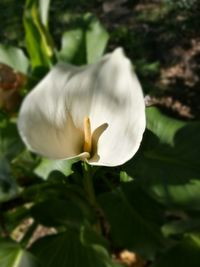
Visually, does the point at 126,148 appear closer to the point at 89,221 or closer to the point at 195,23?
the point at 89,221

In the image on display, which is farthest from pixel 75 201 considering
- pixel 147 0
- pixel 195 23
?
pixel 147 0

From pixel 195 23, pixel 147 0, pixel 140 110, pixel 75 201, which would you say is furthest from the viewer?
pixel 147 0

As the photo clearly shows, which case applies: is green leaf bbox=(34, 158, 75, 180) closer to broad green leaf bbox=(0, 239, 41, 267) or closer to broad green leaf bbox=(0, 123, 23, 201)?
broad green leaf bbox=(0, 123, 23, 201)

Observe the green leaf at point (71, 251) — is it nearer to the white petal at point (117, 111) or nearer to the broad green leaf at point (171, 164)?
the broad green leaf at point (171, 164)

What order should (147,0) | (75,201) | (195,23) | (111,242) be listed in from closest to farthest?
(75,201), (111,242), (195,23), (147,0)

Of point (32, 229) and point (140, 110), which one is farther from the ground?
point (140, 110)

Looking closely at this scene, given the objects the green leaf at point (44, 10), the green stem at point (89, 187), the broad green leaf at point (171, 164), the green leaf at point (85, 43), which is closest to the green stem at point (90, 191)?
the green stem at point (89, 187)
